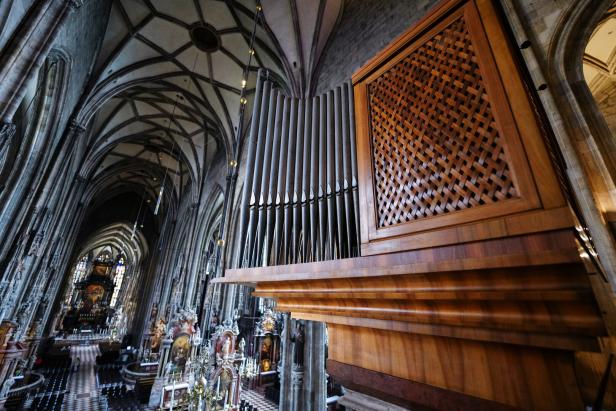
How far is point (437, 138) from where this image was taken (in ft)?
4.29

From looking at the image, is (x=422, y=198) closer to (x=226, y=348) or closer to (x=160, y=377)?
(x=226, y=348)

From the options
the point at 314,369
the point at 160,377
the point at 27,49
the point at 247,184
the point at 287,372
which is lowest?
the point at 160,377

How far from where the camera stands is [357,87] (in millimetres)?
2029

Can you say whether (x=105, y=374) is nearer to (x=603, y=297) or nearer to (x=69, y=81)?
(x=69, y=81)

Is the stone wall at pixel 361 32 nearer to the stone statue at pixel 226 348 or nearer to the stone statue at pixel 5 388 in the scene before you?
the stone statue at pixel 226 348

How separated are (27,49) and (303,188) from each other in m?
5.66

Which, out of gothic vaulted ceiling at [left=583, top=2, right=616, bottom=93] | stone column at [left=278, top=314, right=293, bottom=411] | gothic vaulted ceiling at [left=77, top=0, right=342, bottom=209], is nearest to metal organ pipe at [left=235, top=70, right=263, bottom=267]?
gothic vaulted ceiling at [left=77, top=0, right=342, bottom=209]

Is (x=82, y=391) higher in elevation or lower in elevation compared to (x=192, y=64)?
lower

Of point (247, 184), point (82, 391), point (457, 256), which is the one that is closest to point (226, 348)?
point (247, 184)

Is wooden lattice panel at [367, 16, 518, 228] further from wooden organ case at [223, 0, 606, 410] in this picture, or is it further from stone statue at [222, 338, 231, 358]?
stone statue at [222, 338, 231, 358]

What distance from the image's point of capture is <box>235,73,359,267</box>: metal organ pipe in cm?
205

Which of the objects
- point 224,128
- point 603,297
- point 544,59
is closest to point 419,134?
point 603,297

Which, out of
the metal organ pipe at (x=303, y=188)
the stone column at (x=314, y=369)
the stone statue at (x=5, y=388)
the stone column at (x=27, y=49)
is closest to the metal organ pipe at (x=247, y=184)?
the metal organ pipe at (x=303, y=188)

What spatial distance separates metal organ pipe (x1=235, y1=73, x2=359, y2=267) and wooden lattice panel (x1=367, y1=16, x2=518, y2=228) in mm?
491
